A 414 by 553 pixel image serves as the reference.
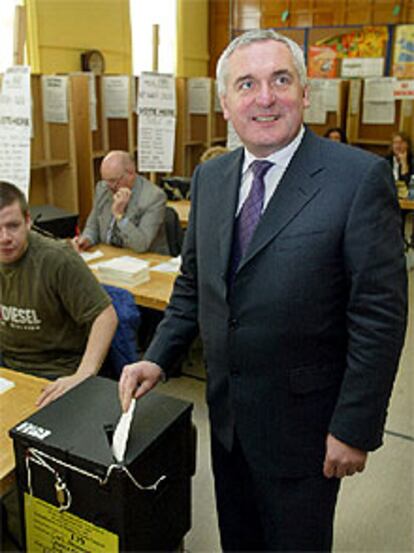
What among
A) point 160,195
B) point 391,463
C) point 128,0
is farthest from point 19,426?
point 128,0

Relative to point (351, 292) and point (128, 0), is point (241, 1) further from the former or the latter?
point (351, 292)

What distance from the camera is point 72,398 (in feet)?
5.05

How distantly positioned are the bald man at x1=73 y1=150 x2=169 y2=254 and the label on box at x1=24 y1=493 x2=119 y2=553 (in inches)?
86.6

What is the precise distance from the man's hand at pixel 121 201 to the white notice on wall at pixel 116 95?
7.24ft

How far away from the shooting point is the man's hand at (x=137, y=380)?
1.38 meters

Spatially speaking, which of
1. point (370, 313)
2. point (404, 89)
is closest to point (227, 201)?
point (370, 313)

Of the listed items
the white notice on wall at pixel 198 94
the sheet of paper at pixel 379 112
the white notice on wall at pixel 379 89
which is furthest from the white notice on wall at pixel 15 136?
the sheet of paper at pixel 379 112

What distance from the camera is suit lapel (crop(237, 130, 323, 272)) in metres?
1.21

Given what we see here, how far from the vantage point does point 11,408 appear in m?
1.61

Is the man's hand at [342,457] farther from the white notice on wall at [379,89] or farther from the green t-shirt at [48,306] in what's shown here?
the white notice on wall at [379,89]

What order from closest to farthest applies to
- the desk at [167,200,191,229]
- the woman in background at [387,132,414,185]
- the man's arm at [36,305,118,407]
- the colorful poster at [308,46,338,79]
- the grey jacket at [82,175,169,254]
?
the man's arm at [36,305,118,407], the grey jacket at [82,175,169,254], the desk at [167,200,191,229], the woman in background at [387,132,414,185], the colorful poster at [308,46,338,79]

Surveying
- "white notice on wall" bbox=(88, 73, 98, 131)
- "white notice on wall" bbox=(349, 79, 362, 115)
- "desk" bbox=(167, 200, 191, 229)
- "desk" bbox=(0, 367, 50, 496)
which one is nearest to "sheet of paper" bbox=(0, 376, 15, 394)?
"desk" bbox=(0, 367, 50, 496)

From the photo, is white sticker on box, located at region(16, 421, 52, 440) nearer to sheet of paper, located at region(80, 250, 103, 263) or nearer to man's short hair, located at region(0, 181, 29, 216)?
man's short hair, located at region(0, 181, 29, 216)

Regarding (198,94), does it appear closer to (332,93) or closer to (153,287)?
(332,93)
